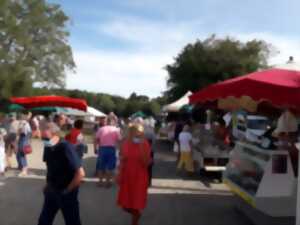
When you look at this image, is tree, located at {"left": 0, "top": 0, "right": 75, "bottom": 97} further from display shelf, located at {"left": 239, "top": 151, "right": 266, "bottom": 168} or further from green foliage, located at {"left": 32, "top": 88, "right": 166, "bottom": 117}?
display shelf, located at {"left": 239, "top": 151, "right": 266, "bottom": 168}

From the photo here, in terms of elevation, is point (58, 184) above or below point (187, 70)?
below

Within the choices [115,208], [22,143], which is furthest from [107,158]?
[22,143]

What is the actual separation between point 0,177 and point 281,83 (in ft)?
28.1

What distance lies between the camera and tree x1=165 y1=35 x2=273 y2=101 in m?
37.3

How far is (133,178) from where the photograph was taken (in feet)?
24.4

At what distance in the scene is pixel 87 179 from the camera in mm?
13172

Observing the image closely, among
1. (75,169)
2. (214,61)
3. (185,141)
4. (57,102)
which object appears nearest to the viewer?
(75,169)

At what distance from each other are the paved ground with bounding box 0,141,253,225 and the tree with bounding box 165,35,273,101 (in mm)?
24168

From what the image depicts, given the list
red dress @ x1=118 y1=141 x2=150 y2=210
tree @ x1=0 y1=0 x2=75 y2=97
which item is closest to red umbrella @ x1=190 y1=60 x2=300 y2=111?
red dress @ x1=118 y1=141 x2=150 y2=210

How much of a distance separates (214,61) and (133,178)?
31.1 meters

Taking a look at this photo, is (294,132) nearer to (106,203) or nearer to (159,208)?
A: (159,208)

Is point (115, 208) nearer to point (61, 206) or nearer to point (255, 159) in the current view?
point (255, 159)

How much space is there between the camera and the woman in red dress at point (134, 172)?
7434 millimetres

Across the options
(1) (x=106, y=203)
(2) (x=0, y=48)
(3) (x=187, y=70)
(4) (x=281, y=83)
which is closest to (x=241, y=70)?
(3) (x=187, y=70)
